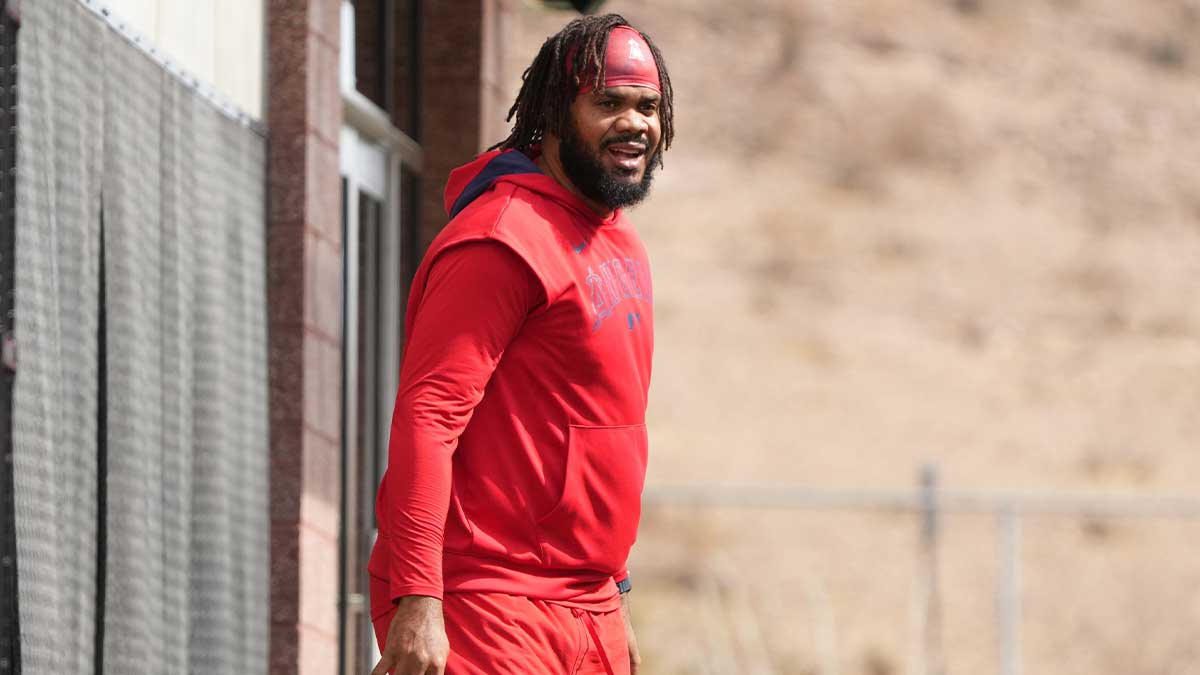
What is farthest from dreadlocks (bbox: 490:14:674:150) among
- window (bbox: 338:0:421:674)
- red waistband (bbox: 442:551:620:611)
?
A: window (bbox: 338:0:421:674)

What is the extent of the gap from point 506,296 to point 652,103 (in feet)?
1.55

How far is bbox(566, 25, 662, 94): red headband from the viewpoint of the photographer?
11.1 feet

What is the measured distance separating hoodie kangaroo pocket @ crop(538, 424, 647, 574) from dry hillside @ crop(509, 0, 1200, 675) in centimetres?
1535

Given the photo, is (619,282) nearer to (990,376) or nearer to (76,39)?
(76,39)

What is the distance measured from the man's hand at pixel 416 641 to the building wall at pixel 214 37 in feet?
5.90

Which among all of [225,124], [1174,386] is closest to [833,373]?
[1174,386]

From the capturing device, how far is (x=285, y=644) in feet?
16.9

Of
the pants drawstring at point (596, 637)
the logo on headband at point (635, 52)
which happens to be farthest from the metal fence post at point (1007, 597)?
the logo on headband at point (635, 52)

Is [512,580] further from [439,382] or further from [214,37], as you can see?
[214,37]

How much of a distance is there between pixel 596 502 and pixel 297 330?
2052 mm

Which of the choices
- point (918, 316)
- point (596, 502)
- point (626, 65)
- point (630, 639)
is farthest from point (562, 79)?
point (918, 316)

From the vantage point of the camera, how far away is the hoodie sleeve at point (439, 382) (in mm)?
3055

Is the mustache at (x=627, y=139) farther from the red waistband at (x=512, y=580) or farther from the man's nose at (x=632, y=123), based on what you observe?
the red waistband at (x=512, y=580)

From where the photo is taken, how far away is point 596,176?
3.37 meters
